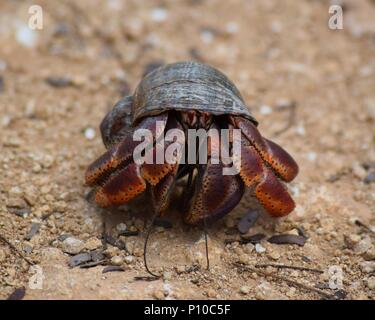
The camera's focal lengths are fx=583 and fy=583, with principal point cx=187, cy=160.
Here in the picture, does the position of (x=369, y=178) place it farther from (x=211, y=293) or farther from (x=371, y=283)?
(x=211, y=293)

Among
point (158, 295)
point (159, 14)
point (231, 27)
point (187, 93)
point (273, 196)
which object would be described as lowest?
point (158, 295)

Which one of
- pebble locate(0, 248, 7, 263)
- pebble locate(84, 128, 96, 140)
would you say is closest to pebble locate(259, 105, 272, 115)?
pebble locate(84, 128, 96, 140)

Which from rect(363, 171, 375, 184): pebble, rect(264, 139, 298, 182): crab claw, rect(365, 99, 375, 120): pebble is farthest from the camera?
rect(365, 99, 375, 120): pebble

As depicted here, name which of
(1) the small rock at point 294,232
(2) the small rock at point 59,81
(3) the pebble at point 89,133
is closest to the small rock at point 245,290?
(1) the small rock at point 294,232

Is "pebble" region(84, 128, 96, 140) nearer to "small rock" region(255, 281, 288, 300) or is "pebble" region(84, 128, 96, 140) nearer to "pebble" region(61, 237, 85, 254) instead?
"pebble" region(61, 237, 85, 254)

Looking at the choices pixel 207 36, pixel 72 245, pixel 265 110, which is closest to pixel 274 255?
pixel 72 245

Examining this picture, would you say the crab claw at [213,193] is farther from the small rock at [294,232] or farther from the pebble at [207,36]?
the pebble at [207,36]
